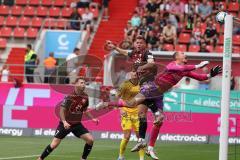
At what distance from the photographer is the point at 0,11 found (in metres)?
40.3

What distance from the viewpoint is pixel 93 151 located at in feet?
76.3

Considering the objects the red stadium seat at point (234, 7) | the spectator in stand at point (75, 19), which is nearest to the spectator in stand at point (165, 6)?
the red stadium seat at point (234, 7)

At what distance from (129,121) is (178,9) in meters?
16.6

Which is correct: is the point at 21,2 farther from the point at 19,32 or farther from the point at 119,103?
the point at 119,103

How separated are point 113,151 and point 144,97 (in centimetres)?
369

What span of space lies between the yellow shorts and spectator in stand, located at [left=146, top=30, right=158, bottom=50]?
44.4 ft

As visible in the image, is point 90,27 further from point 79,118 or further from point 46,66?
point 79,118

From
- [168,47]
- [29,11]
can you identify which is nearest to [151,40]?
[168,47]

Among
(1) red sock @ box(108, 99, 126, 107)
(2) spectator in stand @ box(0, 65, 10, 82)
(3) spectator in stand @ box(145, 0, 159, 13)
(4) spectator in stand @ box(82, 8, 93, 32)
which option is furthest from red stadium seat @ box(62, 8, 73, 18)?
(1) red sock @ box(108, 99, 126, 107)

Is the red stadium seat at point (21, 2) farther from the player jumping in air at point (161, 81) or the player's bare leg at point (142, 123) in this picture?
the player's bare leg at point (142, 123)

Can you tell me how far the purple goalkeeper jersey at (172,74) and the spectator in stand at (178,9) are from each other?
15.5 meters

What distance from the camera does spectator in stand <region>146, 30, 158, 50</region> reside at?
3353 centimetres

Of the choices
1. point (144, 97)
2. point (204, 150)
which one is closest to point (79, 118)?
point (144, 97)

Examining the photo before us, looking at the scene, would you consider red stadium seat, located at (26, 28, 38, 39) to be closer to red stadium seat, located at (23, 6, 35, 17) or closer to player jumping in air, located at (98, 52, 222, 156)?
red stadium seat, located at (23, 6, 35, 17)
